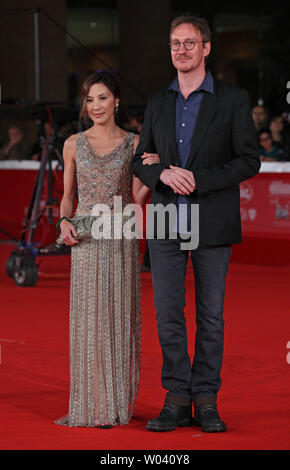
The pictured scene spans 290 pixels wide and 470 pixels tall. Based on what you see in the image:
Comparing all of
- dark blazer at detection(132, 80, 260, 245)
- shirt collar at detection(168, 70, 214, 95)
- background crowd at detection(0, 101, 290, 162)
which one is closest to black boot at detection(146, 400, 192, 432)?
dark blazer at detection(132, 80, 260, 245)

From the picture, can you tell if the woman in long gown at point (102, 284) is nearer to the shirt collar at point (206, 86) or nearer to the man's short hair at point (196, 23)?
the shirt collar at point (206, 86)

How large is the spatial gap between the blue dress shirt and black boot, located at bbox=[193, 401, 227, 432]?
81cm

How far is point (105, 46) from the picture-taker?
89.5 feet

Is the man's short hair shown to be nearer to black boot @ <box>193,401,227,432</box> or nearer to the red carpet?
black boot @ <box>193,401,227,432</box>

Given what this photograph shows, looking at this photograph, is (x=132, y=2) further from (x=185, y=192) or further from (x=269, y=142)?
(x=185, y=192)

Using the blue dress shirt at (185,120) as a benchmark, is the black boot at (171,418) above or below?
below

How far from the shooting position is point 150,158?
15.0 feet

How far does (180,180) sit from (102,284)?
699mm

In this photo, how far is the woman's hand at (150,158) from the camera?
4.56 metres

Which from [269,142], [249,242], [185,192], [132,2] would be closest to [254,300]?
[249,242]

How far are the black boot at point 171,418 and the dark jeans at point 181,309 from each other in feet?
0.21

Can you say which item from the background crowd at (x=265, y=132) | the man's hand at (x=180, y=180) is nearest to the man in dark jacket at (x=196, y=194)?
the man's hand at (x=180, y=180)

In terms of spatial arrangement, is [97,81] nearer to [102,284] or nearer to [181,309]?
[102,284]

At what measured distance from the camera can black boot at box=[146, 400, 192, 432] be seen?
14.9 feet
